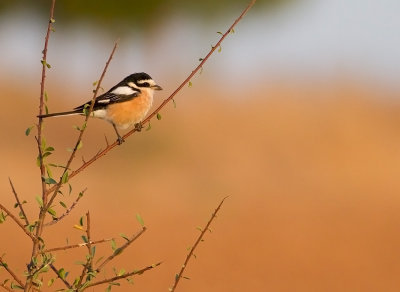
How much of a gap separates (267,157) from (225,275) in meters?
11.9

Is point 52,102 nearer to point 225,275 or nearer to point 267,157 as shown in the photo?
point 267,157

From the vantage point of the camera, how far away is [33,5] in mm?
34531

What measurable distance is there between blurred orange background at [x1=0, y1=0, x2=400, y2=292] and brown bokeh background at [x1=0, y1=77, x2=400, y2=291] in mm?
37

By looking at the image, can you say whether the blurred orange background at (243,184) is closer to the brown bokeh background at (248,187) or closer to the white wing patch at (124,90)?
the brown bokeh background at (248,187)

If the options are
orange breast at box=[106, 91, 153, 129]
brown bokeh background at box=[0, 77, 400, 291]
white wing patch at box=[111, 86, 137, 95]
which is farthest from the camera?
brown bokeh background at box=[0, 77, 400, 291]

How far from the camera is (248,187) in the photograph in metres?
19.8

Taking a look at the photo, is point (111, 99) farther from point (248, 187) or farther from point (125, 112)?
point (248, 187)

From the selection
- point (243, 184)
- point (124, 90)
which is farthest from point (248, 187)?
point (124, 90)

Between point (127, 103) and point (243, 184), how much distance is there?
14309 millimetres

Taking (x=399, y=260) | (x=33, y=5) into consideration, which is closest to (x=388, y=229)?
(x=399, y=260)

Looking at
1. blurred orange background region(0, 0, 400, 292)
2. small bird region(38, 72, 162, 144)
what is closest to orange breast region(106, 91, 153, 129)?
small bird region(38, 72, 162, 144)

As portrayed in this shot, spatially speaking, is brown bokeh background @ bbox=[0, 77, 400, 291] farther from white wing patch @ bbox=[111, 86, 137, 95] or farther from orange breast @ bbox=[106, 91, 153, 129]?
orange breast @ bbox=[106, 91, 153, 129]

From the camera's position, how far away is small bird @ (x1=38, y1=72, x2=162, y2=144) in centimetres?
635

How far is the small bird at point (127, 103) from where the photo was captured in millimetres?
6348
